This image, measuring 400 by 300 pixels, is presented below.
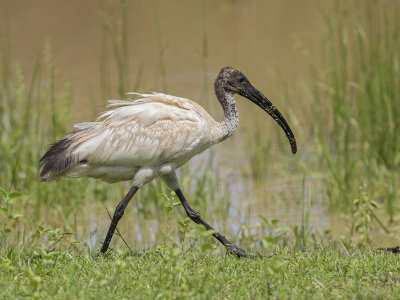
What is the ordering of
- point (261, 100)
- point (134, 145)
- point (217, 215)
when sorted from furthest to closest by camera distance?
point (217, 215)
point (261, 100)
point (134, 145)

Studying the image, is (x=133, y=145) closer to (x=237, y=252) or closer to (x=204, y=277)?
(x=237, y=252)

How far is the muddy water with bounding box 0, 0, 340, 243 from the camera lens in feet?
27.4

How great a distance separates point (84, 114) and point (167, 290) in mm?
6478

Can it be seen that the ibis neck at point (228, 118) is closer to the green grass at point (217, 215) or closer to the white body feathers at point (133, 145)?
the white body feathers at point (133, 145)

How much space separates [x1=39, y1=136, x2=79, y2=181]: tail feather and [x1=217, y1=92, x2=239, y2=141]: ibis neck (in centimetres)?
119

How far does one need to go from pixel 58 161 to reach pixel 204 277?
5.79ft

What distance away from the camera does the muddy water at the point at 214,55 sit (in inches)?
329

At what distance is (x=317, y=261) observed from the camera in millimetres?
4828

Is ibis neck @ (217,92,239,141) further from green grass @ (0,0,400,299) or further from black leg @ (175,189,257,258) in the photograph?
green grass @ (0,0,400,299)

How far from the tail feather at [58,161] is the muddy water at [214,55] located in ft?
7.30

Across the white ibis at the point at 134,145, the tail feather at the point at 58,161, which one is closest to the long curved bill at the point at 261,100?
the white ibis at the point at 134,145

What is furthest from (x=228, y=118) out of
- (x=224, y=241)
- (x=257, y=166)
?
(x=257, y=166)

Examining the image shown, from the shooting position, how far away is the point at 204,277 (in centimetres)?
433

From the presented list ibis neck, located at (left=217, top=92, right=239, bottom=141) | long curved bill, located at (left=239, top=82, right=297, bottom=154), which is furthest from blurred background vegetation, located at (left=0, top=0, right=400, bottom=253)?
ibis neck, located at (left=217, top=92, right=239, bottom=141)
